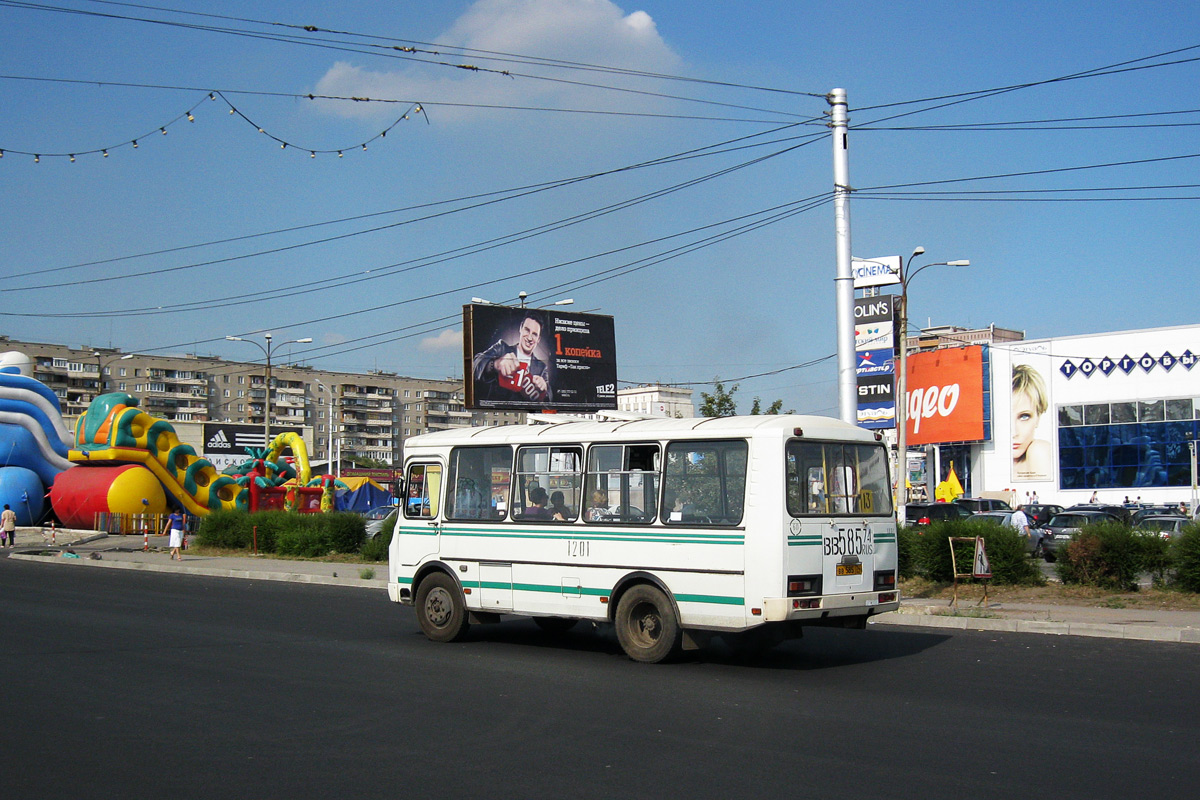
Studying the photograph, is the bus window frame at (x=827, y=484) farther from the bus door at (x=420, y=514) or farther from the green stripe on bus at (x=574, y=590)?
the bus door at (x=420, y=514)

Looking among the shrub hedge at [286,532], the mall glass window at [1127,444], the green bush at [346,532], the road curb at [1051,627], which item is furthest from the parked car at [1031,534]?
the mall glass window at [1127,444]

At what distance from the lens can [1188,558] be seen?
1666cm

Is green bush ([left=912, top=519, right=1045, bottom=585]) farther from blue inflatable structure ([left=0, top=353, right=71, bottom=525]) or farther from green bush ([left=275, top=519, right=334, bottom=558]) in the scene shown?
blue inflatable structure ([left=0, top=353, right=71, bottom=525])

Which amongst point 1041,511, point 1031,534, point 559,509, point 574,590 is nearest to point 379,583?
point 559,509

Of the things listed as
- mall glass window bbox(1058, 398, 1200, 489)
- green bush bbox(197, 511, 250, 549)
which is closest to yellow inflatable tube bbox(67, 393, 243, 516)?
green bush bbox(197, 511, 250, 549)

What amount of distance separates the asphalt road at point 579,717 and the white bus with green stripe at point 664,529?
624 millimetres

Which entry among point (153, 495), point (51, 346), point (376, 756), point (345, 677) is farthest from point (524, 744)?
point (51, 346)

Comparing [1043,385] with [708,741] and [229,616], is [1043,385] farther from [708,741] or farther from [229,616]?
[708,741]

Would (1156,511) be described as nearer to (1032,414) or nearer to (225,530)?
(1032,414)

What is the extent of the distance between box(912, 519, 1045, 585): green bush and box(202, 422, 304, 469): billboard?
207 ft

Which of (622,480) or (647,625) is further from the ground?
(622,480)

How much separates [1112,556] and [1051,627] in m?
3.93

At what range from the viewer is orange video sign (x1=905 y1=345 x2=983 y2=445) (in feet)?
181

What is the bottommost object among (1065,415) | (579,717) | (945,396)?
(579,717)
